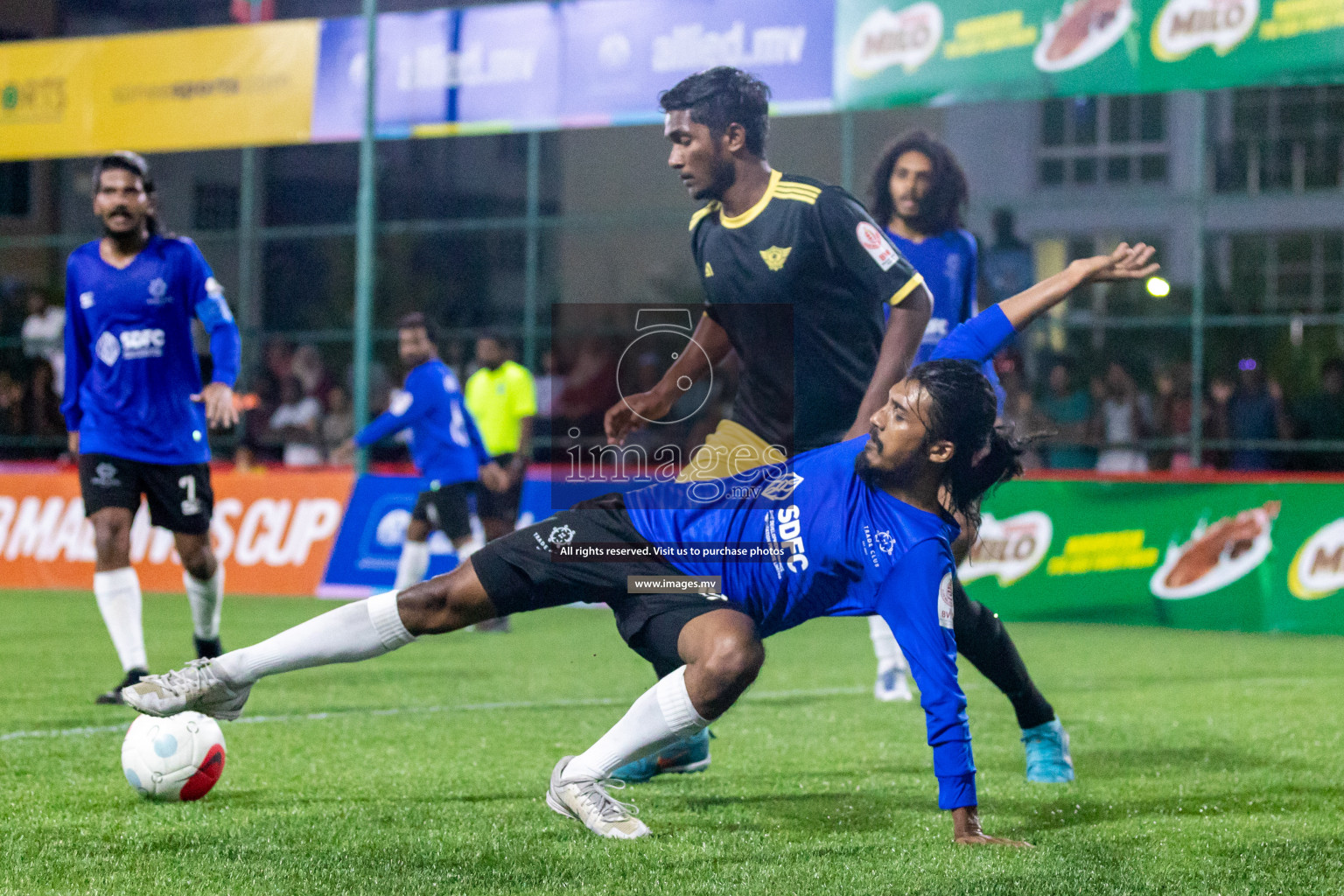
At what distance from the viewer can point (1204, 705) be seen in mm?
7184

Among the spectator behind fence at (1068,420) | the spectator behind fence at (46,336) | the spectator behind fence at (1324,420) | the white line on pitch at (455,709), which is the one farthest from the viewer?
the spectator behind fence at (46,336)

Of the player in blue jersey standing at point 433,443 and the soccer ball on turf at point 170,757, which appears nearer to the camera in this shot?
the soccer ball on turf at point 170,757

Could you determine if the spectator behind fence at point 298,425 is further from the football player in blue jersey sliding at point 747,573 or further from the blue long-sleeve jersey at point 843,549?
the blue long-sleeve jersey at point 843,549

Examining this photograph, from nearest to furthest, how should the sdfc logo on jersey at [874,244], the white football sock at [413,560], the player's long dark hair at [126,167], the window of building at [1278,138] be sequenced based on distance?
the sdfc logo on jersey at [874,244], the player's long dark hair at [126,167], the white football sock at [413,560], the window of building at [1278,138]

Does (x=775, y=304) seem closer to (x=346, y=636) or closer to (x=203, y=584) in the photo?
(x=346, y=636)

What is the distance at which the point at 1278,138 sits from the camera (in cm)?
2877

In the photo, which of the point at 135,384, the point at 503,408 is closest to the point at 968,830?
the point at 135,384

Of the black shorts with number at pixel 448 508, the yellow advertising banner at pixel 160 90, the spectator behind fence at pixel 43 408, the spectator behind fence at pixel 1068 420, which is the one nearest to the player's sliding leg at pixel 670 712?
the black shorts with number at pixel 448 508

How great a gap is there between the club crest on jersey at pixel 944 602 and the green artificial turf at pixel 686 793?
56 centimetres

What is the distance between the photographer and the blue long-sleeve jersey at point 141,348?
A: 6590 millimetres

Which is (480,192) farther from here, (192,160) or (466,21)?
(466,21)

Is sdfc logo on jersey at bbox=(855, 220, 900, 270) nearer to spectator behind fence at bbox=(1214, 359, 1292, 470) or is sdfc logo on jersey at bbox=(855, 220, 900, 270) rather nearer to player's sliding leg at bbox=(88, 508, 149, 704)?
player's sliding leg at bbox=(88, 508, 149, 704)

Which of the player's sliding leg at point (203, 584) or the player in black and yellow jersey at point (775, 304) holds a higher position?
the player in black and yellow jersey at point (775, 304)

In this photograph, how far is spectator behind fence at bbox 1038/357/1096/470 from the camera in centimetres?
1537
